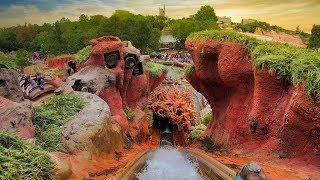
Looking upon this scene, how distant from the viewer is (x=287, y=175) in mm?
10086

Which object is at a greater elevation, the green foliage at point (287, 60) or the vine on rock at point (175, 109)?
the green foliage at point (287, 60)

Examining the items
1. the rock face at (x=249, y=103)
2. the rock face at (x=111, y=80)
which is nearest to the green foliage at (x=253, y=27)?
the rock face at (x=111, y=80)

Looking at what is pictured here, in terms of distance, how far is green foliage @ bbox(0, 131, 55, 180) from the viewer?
24.5 ft

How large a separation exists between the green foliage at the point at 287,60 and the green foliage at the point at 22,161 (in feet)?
18.9

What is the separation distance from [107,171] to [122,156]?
2.57 metres

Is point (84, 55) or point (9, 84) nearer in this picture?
point (9, 84)

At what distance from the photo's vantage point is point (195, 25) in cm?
6209

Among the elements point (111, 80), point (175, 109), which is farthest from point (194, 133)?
point (111, 80)

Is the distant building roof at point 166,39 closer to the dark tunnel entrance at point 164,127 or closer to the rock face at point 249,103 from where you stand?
the dark tunnel entrance at point 164,127

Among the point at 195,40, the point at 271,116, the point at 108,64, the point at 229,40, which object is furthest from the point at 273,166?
the point at 108,64

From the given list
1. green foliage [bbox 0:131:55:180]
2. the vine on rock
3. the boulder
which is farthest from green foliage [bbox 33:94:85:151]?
the vine on rock

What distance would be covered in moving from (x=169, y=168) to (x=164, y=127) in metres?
13.4

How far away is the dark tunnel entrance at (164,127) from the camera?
23.5 meters

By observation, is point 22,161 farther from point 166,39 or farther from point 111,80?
point 166,39
